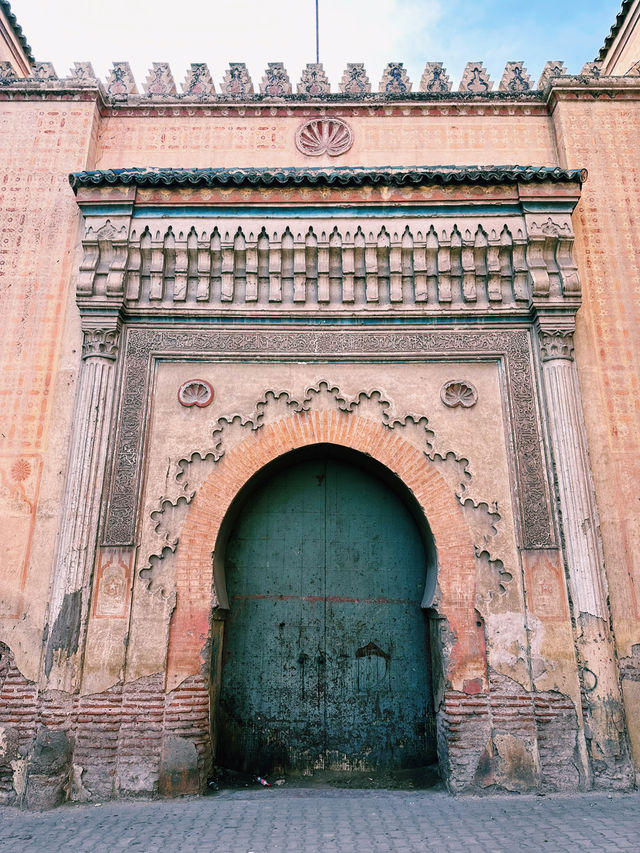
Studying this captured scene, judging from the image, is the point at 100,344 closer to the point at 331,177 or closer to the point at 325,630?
the point at 331,177

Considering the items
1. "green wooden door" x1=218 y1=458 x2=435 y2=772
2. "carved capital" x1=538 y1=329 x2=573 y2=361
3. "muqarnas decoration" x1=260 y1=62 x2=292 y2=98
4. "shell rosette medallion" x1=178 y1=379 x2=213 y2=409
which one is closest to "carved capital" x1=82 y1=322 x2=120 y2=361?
"shell rosette medallion" x1=178 y1=379 x2=213 y2=409

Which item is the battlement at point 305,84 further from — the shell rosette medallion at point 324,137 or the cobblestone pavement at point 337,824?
the cobblestone pavement at point 337,824

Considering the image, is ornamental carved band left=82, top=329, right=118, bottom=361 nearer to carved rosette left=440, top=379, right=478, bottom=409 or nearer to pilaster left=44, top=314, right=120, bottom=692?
pilaster left=44, top=314, right=120, bottom=692

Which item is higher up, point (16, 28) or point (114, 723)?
point (16, 28)

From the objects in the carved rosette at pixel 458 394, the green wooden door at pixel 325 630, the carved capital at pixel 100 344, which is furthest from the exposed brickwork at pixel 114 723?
the carved rosette at pixel 458 394

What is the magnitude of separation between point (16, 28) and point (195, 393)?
6433 millimetres

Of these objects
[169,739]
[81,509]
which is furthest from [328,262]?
[169,739]

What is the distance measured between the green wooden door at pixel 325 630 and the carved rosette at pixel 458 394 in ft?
3.35

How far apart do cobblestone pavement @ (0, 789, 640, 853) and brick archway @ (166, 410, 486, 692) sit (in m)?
0.87

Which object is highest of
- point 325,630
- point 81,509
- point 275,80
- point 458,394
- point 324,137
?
point 275,80

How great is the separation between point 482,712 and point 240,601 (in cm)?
225

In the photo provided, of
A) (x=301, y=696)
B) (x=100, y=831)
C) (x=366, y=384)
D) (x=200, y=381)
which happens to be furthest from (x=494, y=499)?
(x=100, y=831)

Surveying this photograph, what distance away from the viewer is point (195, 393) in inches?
228

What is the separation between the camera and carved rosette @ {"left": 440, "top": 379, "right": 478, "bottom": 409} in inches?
225
